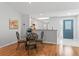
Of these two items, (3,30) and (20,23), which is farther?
(20,23)

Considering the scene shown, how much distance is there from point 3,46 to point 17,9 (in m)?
2.38

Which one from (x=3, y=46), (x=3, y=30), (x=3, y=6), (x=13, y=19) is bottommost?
(x=3, y=46)

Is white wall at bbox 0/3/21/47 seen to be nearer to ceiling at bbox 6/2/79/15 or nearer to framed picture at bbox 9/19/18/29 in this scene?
framed picture at bbox 9/19/18/29

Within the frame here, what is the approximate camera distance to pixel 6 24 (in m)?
6.09

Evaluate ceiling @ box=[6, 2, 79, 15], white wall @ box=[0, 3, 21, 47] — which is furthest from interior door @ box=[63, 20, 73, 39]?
white wall @ box=[0, 3, 21, 47]

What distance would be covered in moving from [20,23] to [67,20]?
5228mm

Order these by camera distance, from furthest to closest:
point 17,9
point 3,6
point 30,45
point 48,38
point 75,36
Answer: point 75,36 < point 48,38 < point 17,9 < point 3,6 < point 30,45

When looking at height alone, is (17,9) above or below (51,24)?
above

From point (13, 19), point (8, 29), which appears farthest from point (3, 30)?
point (13, 19)

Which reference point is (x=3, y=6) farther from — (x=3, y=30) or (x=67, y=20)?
(x=67, y=20)

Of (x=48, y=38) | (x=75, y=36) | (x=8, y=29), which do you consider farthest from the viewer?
(x=75, y=36)

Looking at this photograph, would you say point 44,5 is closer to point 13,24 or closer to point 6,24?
point 13,24

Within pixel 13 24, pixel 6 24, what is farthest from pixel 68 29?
pixel 6 24

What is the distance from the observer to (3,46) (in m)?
5.85
